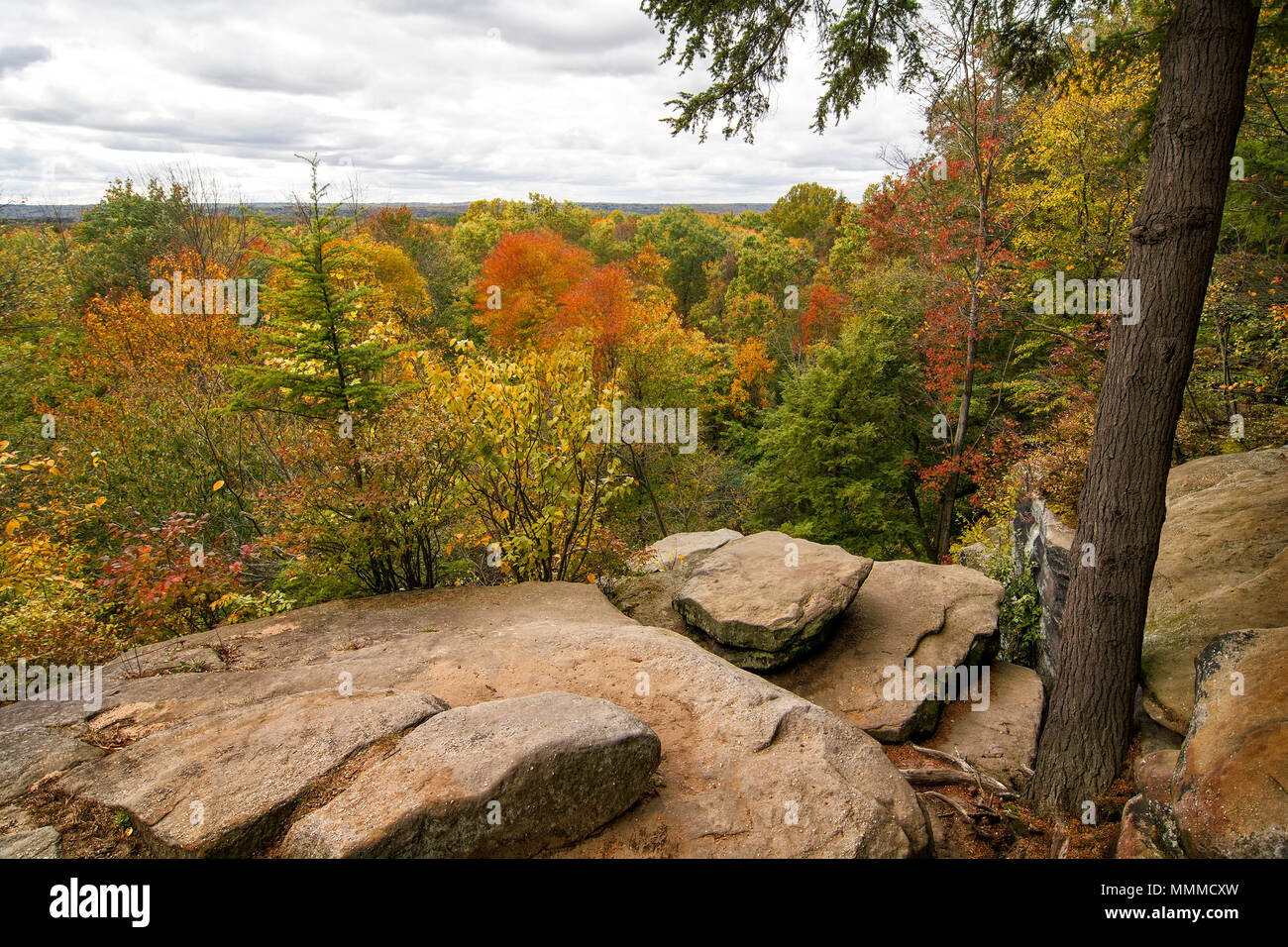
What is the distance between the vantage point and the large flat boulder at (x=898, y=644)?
29.2ft

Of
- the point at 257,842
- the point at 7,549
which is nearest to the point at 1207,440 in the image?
the point at 257,842

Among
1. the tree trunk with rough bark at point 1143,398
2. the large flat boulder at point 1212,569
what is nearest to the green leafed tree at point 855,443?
the large flat boulder at point 1212,569

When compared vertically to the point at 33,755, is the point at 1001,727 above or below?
below

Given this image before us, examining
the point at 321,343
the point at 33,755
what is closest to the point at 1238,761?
the point at 33,755

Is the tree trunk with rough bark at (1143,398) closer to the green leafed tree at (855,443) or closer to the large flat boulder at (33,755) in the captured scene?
the large flat boulder at (33,755)

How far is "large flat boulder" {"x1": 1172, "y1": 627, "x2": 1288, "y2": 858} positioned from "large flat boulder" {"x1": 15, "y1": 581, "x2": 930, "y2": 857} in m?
1.70

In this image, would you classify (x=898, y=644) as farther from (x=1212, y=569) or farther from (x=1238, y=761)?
(x=1238, y=761)

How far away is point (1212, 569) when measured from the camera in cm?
716

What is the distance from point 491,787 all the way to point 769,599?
7.00 metres

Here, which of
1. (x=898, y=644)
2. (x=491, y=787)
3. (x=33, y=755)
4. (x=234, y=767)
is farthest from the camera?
(x=898, y=644)

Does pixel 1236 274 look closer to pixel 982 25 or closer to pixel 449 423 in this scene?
pixel 982 25

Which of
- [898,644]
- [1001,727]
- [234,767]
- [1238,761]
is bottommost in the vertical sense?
[1001,727]

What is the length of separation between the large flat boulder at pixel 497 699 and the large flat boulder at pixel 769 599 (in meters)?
2.25

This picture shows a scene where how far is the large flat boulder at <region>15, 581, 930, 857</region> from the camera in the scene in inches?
165
